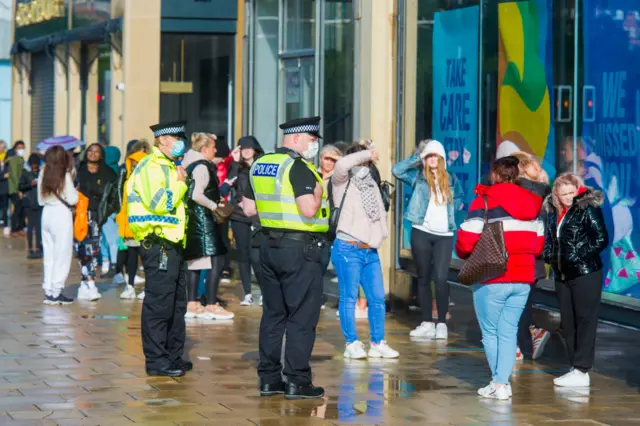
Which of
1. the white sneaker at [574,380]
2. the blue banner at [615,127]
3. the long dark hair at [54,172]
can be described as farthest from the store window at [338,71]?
the white sneaker at [574,380]

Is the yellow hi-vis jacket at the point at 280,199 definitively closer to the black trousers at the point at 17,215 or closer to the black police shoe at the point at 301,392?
the black police shoe at the point at 301,392

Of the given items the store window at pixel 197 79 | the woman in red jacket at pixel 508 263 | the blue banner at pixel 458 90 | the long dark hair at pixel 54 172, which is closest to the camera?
the woman in red jacket at pixel 508 263

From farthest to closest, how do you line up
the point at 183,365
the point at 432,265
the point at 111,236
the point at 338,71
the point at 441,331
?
the point at 111,236, the point at 338,71, the point at 432,265, the point at 441,331, the point at 183,365

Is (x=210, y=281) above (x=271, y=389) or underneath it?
above

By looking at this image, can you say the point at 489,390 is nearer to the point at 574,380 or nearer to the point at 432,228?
the point at 574,380

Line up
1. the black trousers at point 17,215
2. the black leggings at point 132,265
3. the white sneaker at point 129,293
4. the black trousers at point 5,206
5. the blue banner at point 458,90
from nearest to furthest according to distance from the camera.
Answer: the blue banner at point 458,90, the white sneaker at point 129,293, the black leggings at point 132,265, the black trousers at point 17,215, the black trousers at point 5,206

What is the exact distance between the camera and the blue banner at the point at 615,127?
10.6 meters

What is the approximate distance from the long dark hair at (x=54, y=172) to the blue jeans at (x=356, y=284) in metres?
4.35

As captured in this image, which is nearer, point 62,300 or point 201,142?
point 201,142

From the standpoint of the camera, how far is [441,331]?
1237 cm

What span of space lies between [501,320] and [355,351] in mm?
1911

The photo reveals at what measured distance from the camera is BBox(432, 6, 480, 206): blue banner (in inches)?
534

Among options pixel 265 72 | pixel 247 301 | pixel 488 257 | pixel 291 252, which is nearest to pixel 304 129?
pixel 291 252

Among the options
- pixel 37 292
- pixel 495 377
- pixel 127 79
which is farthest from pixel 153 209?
pixel 127 79
